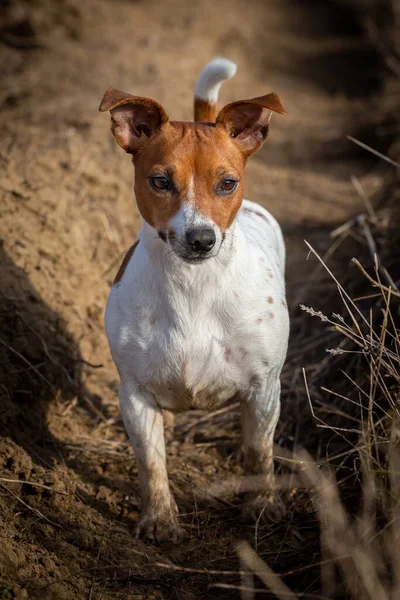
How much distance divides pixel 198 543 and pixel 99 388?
1.74m

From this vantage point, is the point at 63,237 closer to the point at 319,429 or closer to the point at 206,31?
the point at 319,429

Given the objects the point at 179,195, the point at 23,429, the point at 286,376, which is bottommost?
the point at 286,376

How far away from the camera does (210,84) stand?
4297mm

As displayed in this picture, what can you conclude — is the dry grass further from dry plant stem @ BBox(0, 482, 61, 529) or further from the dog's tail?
the dog's tail

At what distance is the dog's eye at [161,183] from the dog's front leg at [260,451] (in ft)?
3.70

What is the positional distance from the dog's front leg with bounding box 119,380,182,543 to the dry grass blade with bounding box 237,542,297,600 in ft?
1.35

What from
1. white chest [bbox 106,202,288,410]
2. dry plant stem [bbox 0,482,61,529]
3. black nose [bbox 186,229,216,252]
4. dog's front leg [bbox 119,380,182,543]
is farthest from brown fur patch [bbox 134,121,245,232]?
dry plant stem [bbox 0,482,61,529]

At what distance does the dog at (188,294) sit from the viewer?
3561mm

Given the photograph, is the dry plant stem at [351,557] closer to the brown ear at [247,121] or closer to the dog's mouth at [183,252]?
the dog's mouth at [183,252]

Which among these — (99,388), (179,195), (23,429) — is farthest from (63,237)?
(179,195)

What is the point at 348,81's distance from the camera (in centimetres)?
1202

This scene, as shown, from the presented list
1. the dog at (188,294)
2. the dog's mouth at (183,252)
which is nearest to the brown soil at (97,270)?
the dog at (188,294)

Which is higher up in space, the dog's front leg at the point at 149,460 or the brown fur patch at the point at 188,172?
the brown fur patch at the point at 188,172

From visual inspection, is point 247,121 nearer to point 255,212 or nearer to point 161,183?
point 161,183
